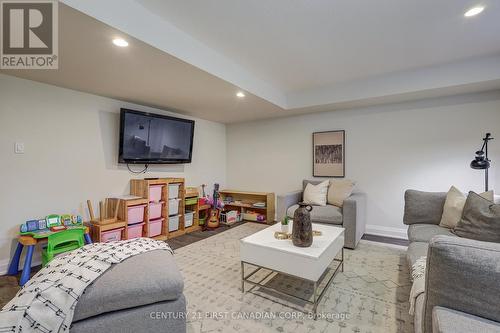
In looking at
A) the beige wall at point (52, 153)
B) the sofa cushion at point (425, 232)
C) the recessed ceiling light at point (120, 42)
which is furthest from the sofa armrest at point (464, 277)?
the beige wall at point (52, 153)

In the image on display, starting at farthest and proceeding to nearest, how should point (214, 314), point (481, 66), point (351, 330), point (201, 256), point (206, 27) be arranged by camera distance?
point (201, 256)
point (481, 66)
point (206, 27)
point (214, 314)
point (351, 330)

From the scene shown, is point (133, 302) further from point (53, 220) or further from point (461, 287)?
point (53, 220)

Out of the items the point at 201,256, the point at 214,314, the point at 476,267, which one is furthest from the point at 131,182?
the point at 476,267

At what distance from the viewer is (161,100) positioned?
3400mm

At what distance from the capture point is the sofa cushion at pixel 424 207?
2.49 m

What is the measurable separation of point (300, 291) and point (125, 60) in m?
2.55

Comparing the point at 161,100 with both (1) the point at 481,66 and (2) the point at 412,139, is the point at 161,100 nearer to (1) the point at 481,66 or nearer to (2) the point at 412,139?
(2) the point at 412,139

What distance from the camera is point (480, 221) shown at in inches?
70.7

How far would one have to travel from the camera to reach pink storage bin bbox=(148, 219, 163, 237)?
3372 millimetres

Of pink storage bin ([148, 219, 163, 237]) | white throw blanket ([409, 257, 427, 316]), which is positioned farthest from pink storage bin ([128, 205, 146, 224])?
white throw blanket ([409, 257, 427, 316])

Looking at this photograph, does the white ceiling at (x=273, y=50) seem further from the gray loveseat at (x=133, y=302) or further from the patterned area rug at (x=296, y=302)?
the patterned area rug at (x=296, y=302)

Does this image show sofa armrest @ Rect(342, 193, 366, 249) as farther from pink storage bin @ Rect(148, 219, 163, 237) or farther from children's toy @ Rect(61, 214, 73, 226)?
children's toy @ Rect(61, 214, 73, 226)

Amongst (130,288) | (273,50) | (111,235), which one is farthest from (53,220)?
(273,50)

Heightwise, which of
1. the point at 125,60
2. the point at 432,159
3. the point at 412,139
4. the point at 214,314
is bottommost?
the point at 214,314
